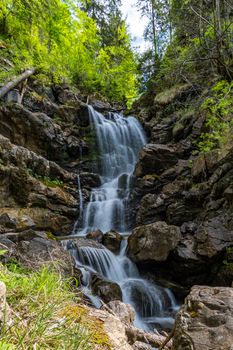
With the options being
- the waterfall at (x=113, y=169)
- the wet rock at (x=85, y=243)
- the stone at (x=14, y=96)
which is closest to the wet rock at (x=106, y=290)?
the wet rock at (x=85, y=243)

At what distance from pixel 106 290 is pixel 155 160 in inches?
293

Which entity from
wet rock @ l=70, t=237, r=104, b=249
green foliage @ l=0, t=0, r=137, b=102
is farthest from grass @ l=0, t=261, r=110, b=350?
wet rock @ l=70, t=237, r=104, b=249

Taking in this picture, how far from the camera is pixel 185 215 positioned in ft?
31.9

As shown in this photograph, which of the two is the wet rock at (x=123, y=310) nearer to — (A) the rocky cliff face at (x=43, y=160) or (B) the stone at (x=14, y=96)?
(A) the rocky cliff face at (x=43, y=160)

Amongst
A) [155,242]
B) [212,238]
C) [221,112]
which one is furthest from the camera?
[155,242]

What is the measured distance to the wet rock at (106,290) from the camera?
6555 mm

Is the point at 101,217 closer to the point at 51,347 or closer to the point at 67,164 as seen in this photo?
the point at 67,164

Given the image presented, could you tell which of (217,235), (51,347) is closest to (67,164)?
(217,235)

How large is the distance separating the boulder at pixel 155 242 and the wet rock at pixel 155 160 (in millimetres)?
4636

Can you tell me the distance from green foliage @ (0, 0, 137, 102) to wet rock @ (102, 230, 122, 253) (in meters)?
5.68

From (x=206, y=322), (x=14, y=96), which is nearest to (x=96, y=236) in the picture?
(x=206, y=322)

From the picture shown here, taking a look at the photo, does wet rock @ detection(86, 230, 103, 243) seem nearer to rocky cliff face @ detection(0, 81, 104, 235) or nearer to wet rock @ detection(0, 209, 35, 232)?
rocky cliff face @ detection(0, 81, 104, 235)

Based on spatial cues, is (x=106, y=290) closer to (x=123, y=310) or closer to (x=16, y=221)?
(x=123, y=310)

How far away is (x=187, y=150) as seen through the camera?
13062 mm
